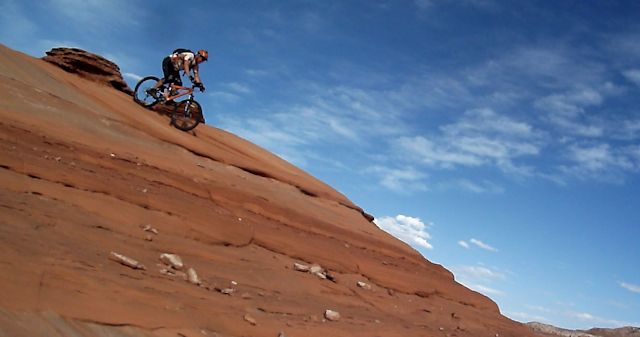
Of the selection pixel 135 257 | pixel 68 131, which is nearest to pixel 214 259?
pixel 135 257

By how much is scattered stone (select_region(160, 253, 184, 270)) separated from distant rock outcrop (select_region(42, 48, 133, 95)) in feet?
31.3

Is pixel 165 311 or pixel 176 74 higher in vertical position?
pixel 176 74

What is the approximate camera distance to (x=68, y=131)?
11.1 m

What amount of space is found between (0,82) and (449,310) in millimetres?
12668

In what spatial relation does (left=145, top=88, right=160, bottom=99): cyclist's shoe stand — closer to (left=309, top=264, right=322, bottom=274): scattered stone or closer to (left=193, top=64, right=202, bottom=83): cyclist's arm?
(left=193, top=64, right=202, bottom=83): cyclist's arm

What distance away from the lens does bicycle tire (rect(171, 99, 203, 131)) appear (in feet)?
52.0

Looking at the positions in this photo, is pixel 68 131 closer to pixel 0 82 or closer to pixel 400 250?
pixel 0 82

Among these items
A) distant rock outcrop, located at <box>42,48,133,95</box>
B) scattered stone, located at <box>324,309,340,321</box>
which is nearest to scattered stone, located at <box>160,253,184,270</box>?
scattered stone, located at <box>324,309,340,321</box>

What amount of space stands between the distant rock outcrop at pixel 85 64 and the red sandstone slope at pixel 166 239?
0.93 m

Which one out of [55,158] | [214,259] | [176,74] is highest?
[176,74]

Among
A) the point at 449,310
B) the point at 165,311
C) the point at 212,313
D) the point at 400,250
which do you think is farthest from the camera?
the point at 400,250

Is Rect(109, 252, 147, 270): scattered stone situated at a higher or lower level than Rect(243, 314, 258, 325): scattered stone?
higher

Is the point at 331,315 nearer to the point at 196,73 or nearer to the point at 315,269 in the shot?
the point at 315,269

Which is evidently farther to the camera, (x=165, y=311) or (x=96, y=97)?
(x=96, y=97)
